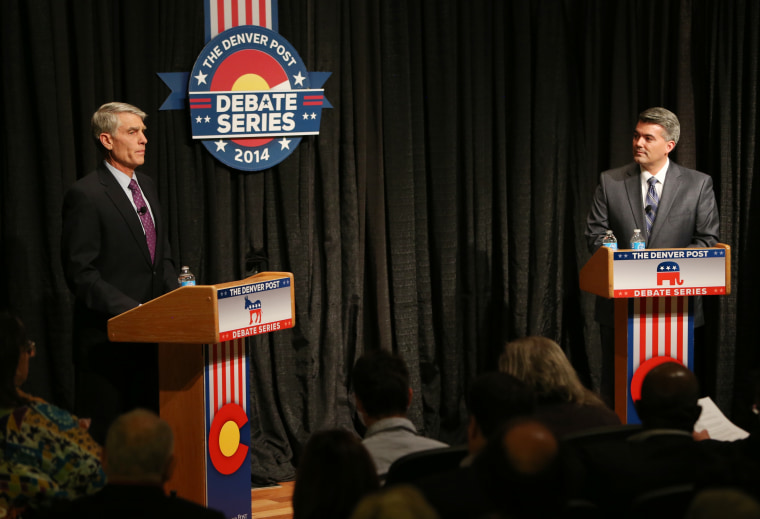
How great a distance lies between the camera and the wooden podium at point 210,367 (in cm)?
346

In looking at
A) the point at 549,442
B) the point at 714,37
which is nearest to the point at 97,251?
the point at 549,442

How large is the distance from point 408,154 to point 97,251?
6.98 ft

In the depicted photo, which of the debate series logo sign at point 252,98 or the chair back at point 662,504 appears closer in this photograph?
the chair back at point 662,504

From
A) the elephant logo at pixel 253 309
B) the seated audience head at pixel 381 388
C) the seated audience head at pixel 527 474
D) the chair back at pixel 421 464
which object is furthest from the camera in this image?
the elephant logo at pixel 253 309

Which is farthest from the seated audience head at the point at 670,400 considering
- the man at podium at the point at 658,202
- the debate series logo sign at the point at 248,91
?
the debate series logo sign at the point at 248,91

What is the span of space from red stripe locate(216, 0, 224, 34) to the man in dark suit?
3.60 feet

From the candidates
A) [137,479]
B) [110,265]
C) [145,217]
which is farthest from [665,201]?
[137,479]

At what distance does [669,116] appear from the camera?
15.2 feet

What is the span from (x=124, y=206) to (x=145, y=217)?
0.13 m

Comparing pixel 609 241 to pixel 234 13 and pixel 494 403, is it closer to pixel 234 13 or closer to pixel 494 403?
pixel 494 403

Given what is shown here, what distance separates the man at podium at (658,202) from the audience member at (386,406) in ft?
6.94

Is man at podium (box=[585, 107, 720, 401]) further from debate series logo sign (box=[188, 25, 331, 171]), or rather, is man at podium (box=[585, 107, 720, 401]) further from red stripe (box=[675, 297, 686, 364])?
debate series logo sign (box=[188, 25, 331, 171])

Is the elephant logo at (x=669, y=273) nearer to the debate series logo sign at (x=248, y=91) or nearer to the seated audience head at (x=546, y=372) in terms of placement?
the seated audience head at (x=546, y=372)

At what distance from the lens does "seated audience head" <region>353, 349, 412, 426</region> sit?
9.06 feet
